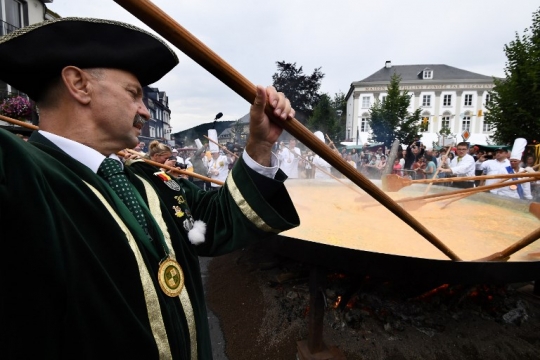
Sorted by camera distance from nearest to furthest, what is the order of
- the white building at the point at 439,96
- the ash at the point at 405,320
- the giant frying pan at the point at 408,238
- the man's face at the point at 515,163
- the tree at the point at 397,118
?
the giant frying pan at the point at 408,238, the ash at the point at 405,320, the man's face at the point at 515,163, the tree at the point at 397,118, the white building at the point at 439,96

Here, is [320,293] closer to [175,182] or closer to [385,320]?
[385,320]

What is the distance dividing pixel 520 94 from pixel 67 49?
1772cm

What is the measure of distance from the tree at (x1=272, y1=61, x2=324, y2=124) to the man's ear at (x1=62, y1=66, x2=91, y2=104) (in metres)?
32.2

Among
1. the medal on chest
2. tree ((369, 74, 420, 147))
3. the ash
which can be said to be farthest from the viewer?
tree ((369, 74, 420, 147))

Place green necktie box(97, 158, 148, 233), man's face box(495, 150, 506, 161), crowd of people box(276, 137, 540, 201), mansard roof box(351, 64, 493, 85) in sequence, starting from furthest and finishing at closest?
mansard roof box(351, 64, 493, 85) → man's face box(495, 150, 506, 161) → crowd of people box(276, 137, 540, 201) → green necktie box(97, 158, 148, 233)

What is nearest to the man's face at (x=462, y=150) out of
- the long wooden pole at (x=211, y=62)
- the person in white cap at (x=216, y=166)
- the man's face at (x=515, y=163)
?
the man's face at (x=515, y=163)

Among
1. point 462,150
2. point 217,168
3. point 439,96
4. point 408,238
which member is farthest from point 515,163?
point 439,96

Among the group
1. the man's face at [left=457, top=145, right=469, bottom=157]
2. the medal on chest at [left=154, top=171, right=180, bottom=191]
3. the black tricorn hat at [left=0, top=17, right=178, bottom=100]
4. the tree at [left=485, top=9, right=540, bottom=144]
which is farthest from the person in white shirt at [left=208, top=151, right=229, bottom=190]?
the tree at [left=485, top=9, right=540, bottom=144]

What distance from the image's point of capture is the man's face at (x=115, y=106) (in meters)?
1.12

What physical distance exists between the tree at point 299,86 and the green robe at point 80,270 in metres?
32.4

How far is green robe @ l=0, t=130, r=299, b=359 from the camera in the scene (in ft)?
2.42

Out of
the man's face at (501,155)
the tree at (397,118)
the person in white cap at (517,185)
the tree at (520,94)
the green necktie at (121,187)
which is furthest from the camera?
the tree at (397,118)

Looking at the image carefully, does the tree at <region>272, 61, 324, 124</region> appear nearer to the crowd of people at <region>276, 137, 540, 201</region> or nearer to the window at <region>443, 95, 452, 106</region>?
the crowd of people at <region>276, 137, 540, 201</region>

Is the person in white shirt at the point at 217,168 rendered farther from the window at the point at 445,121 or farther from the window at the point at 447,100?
the window at the point at 447,100
